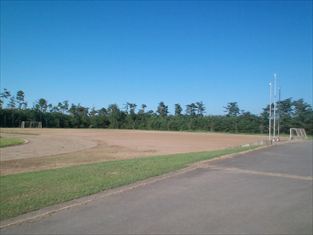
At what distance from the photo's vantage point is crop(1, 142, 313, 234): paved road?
5.77m

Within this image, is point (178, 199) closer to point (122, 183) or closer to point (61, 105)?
point (122, 183)

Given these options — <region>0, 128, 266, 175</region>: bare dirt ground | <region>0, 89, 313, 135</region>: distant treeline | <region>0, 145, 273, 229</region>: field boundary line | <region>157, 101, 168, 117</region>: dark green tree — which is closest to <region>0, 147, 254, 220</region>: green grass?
<region>0, 145, 273, 229</region>: field boundary line

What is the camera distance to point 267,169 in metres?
13.5

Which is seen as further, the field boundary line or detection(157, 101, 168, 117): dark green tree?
detection(157, 101, 168, 117): dark green tree

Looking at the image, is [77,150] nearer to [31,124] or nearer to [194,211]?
[194,211]

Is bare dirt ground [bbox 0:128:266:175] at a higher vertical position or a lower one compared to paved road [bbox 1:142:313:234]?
higher

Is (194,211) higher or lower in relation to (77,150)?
lower

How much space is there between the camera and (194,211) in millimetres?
6852

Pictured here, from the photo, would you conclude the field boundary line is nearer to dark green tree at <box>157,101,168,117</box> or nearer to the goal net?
the goal net

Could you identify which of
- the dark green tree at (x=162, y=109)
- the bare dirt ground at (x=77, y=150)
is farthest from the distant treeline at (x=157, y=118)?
the bare dirt ground at (x=77, y=150)

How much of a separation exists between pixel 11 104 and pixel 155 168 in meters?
105

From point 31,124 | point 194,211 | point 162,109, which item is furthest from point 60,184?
point 162,109

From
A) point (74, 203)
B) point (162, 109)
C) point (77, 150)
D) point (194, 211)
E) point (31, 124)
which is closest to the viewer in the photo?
point (194, 211)

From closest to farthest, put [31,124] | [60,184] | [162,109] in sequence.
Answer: [60,184] < [31,124] < [162,109]
